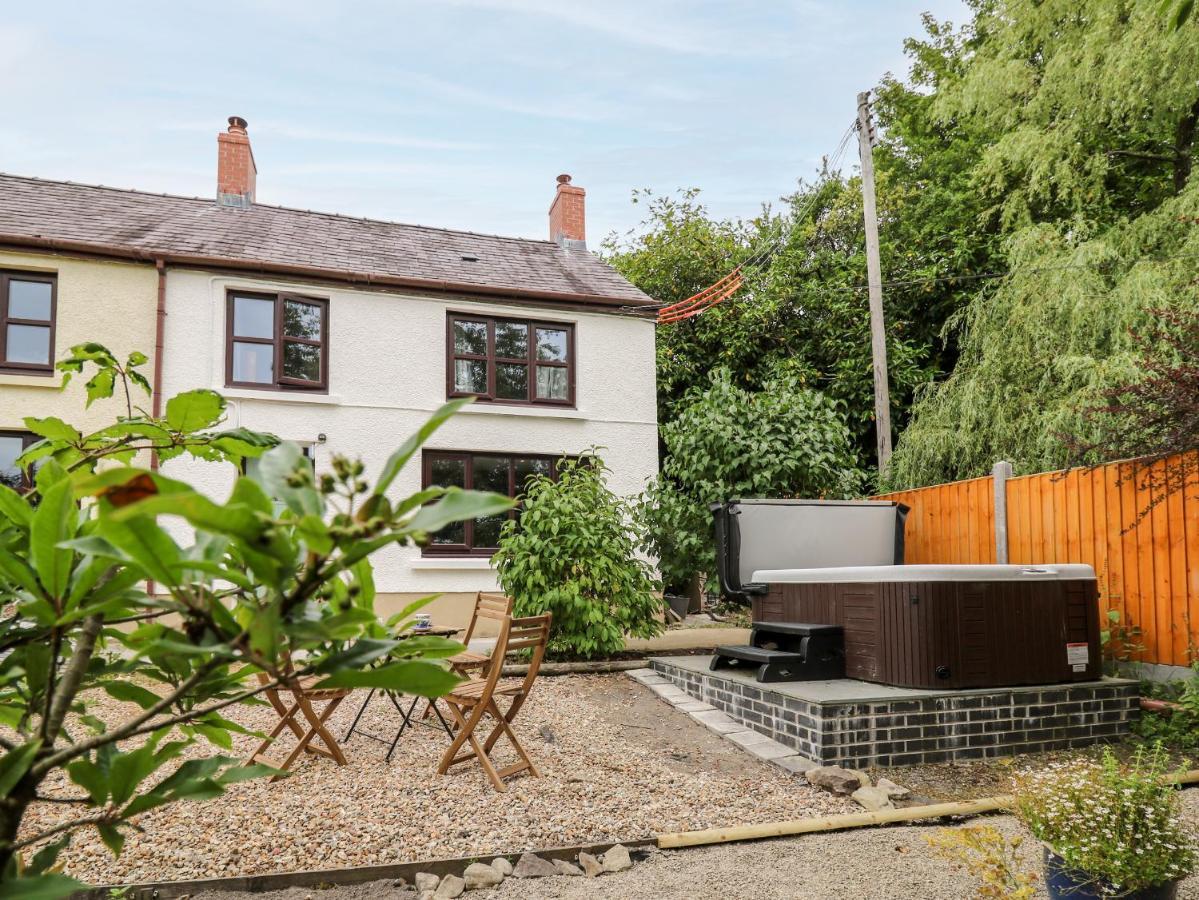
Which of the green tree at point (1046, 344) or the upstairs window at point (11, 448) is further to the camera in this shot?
the upstairs window at point (11, 448)

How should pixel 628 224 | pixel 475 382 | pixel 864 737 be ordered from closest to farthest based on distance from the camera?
pixel 864 737, pixel 475 382, pixel 628 224

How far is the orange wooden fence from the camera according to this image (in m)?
5.62

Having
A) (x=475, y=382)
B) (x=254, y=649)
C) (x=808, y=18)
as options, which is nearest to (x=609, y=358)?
(x=475, y=382)

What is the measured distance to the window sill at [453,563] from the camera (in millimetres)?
10391

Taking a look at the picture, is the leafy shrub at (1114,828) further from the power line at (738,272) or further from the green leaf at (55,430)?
the power line at (738,272)

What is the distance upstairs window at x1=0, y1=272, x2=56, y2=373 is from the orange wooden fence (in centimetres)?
1026

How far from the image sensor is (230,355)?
10.2 m

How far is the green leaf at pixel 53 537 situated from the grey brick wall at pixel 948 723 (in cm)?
479

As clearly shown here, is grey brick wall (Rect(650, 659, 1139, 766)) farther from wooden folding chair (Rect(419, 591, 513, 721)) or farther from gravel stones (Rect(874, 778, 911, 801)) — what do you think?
wooden folding chair (Rect(419, 591, 513, 721))

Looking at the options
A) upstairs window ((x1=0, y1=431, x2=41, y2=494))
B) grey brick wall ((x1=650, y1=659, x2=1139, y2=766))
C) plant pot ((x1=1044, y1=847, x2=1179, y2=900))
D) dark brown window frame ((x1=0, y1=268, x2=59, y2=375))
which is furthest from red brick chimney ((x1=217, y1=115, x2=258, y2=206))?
plant pot ((x1=1044, y1=847, x2=1179, y2=900))

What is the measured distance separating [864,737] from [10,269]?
10309mm

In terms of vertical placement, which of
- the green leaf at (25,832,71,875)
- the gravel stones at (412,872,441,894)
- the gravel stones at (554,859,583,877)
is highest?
the green leaf at (25,832,71,875)

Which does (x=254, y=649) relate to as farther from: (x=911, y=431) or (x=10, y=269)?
(x=10, y=269)

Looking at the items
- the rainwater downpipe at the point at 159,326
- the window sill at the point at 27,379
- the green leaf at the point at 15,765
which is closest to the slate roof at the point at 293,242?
the rainwater downpipe at the point at 159,326
